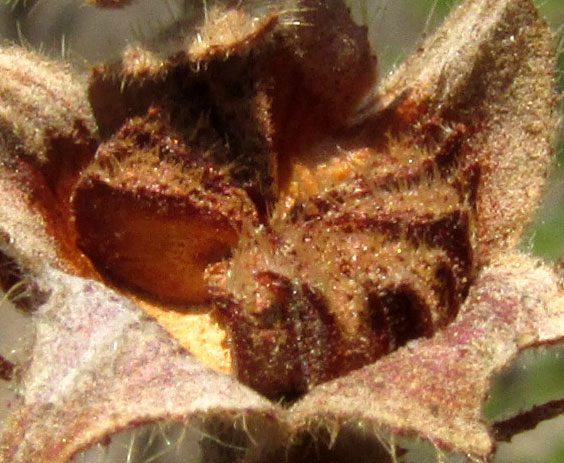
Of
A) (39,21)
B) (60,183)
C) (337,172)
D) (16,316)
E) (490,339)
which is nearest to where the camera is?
(490,339)

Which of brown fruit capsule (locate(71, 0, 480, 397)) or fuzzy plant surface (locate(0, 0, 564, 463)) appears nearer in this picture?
fuzzy plant surface (locate(0, 0, 564, 463))

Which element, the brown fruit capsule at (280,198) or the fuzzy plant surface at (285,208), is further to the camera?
the brown fruit capsule at (280,198)

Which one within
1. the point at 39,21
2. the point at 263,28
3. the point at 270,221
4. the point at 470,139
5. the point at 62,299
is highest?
the point at 39,21

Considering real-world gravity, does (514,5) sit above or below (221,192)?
above

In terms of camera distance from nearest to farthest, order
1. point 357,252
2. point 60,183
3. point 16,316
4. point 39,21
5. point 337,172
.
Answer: point 357,252 < point 60,183 < point 337,172 < point 16,316 < point 39,21

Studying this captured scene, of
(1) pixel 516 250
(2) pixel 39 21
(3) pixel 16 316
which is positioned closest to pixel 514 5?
(1) pixel 516 250

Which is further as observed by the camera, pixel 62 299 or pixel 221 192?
pixel 221 192

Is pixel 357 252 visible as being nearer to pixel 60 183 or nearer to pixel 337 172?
pixel 337 172
